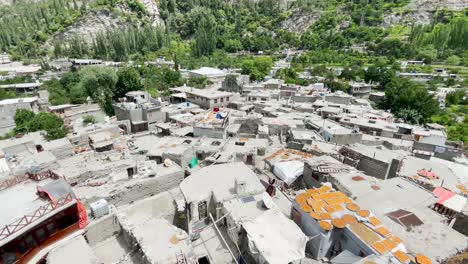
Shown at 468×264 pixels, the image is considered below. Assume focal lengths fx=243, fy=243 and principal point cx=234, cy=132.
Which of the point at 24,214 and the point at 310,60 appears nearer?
the point at 24,214

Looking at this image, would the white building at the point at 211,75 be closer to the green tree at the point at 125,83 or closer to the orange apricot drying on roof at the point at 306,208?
the green tree at the point at 125,83

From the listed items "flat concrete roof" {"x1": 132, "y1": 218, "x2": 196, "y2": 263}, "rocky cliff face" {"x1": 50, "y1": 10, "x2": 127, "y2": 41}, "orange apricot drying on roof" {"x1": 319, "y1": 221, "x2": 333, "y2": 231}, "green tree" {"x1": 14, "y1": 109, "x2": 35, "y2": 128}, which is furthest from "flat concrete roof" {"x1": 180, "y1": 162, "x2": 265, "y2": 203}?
"rocky cliff face" {"x1": 50, "y1": 10, "x2": 127, "y2": 41}

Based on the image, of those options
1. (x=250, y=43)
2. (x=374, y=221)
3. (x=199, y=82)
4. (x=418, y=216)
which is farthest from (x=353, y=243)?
(x=250, y=43)

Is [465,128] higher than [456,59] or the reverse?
the reverse

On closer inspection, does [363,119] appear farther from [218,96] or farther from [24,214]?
[24,214]

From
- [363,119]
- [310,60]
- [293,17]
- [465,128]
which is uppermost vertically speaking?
[293,17]

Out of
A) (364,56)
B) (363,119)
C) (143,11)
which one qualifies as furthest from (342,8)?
(363,119)

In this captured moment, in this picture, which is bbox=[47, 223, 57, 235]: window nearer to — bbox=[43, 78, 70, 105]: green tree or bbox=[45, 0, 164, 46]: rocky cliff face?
bbox=[43, 78, 70, 105]: green tree

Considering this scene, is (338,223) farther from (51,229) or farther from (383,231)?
(51,229)
